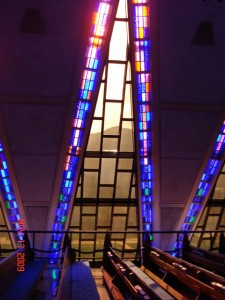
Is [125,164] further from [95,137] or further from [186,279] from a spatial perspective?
[186,279]

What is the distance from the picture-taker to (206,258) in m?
5.43

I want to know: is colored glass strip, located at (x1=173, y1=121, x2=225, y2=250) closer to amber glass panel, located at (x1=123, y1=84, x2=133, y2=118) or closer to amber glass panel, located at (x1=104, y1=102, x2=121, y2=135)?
amber glass panel, located at (x1=123, y1=84, x2=133, y2=118)

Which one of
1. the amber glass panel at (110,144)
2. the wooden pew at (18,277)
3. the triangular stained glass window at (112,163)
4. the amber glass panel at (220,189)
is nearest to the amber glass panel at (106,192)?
the triangular stained glass window at (112,163)

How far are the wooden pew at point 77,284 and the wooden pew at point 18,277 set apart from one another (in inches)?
18.3

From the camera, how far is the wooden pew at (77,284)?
377cm

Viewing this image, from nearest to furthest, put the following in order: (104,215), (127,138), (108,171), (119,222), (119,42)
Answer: (119,42), (127,138), (108,171), (104,215), (119,222)

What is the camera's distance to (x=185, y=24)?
21.9ft

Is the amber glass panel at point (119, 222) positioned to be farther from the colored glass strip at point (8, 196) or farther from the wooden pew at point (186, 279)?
the wooden pew at point (186, 279)

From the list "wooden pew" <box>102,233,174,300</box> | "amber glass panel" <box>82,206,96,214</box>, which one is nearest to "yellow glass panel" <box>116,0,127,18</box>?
"wooden pew" <box>102,233,174,300</box>

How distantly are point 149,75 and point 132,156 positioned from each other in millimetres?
2490

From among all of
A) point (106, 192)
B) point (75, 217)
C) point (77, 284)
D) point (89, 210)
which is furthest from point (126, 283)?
point (75, 217)

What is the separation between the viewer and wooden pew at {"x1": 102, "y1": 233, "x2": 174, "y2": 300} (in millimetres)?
3335

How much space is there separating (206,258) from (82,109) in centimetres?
443

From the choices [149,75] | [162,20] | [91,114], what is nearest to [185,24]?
[162,20]
